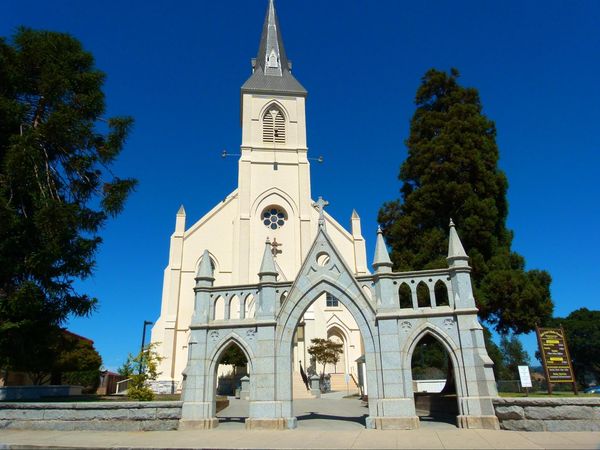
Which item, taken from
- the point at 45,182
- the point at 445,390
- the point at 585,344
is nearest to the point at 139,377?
the point at 45,182

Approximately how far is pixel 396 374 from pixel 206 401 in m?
5.36

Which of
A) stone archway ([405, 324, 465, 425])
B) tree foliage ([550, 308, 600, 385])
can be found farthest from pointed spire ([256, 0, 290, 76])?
tree foliage ([550, 308, 600, 385])

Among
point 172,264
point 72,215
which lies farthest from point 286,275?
point 72,215

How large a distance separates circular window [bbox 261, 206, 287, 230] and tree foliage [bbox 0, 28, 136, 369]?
18214 millimetres

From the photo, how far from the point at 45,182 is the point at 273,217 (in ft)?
67.8

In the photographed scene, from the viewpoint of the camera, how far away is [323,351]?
2773cm

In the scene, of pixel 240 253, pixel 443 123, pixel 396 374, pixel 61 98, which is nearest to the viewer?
pixel 396 374

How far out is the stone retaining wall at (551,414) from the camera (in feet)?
31.7

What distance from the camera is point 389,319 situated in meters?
11.9

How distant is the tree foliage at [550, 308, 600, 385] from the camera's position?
5731 centimetres

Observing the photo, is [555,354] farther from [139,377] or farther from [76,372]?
[76,372]

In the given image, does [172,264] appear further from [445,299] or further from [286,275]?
[445,299]

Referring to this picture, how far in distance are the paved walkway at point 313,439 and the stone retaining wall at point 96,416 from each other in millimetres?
363

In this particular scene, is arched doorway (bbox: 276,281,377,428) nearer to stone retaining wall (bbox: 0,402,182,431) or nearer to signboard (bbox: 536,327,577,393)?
stone retaining wall (bbox: 0,402,182,431)
